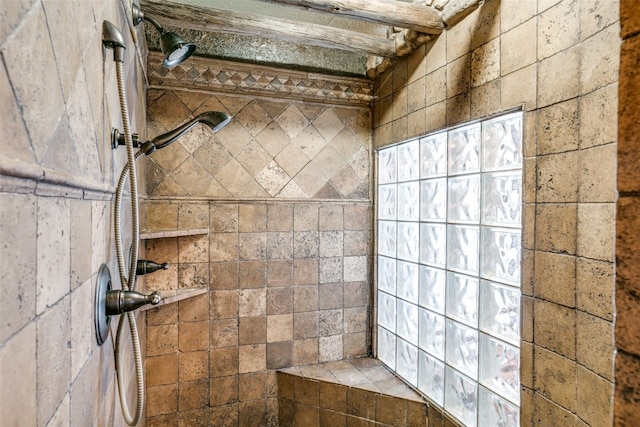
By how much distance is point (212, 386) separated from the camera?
6.49 feet

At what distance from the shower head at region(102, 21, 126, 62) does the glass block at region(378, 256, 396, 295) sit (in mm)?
1666

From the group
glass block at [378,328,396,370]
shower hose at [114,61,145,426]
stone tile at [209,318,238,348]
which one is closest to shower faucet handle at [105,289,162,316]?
shower hose at [114,61,145,426]

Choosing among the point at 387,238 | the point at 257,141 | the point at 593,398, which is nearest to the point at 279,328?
the point at 387,238

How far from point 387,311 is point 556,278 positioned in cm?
113

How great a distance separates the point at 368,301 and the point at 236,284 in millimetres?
844

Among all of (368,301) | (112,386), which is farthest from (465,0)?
(112,386)

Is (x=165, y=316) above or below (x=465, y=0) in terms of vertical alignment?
below

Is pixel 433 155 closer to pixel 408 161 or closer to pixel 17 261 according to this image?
pixel 408 161

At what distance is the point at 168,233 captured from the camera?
5.39 ft

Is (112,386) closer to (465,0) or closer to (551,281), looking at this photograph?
(551,281)

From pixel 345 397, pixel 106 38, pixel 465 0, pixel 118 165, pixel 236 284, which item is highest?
pixel 465 0

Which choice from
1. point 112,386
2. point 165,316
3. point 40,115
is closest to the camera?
point 40,115

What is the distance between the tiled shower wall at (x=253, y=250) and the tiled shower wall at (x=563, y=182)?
3.33ft

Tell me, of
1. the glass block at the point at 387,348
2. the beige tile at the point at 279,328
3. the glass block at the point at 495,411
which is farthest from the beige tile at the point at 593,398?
the beige tile at the point at 279,328
